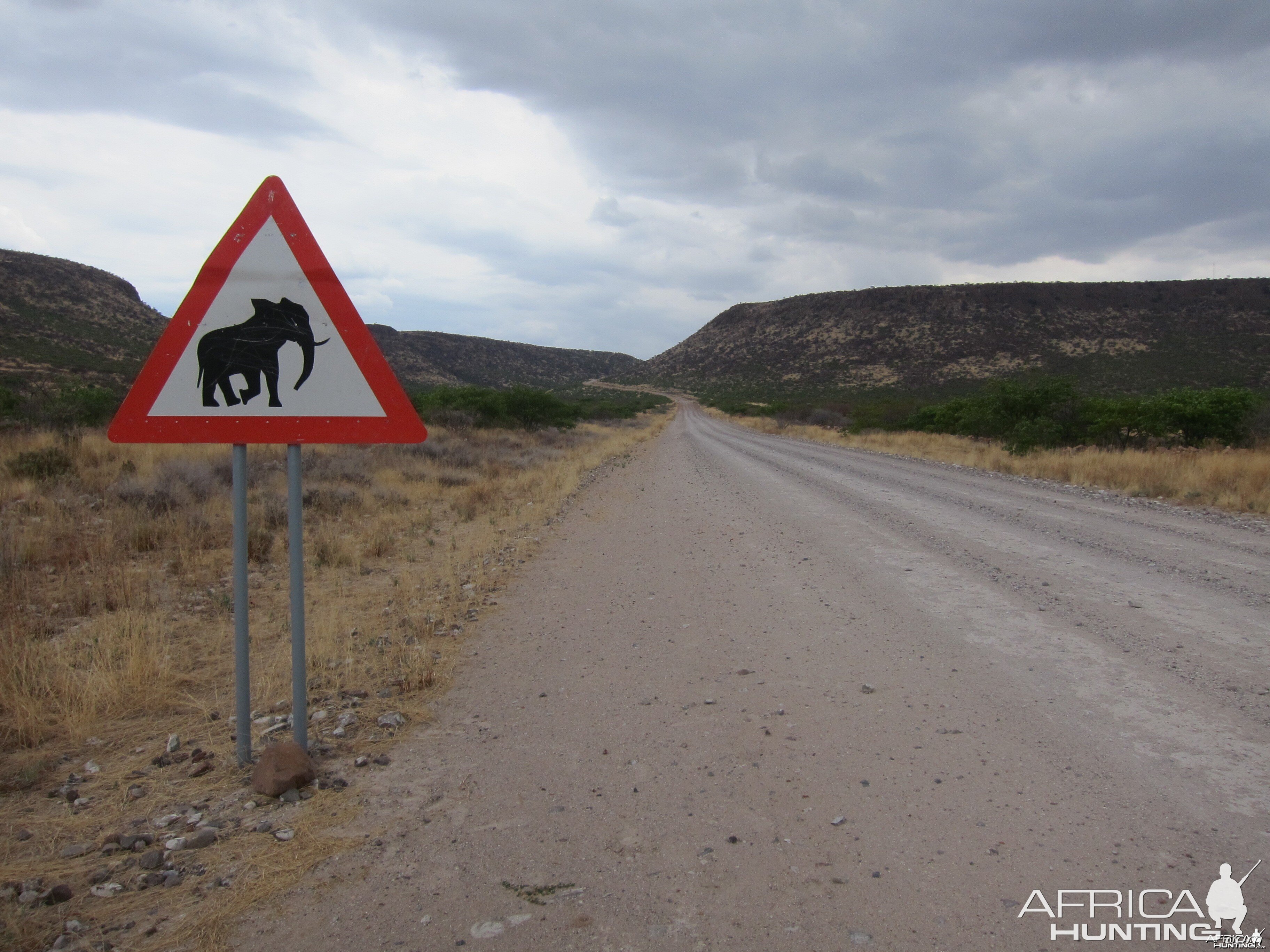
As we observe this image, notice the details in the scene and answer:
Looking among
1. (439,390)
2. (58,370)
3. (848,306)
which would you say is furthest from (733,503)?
(848,306)

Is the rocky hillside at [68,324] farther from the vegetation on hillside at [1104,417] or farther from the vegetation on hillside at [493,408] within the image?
the vegetation on hillside at [1104,417]

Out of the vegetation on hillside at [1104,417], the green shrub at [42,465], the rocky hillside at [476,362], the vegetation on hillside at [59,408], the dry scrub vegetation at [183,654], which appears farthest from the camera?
the rocky hillside at [476,362]

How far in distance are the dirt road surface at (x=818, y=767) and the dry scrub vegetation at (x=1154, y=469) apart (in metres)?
6.39

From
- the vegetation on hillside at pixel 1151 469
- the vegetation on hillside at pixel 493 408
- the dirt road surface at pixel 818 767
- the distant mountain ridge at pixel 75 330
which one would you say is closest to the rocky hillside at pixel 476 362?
the distant mountain ridge at pixel 75 330

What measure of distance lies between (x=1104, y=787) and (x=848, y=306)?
112m

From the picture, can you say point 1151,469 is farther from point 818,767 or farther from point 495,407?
point 495,407

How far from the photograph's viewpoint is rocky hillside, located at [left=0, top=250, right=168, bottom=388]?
120 ft

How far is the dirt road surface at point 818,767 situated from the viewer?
7.94 ft

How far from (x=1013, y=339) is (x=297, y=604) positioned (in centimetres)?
9188

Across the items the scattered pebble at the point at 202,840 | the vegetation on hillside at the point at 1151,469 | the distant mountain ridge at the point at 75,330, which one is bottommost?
the scattered pebble at the point at 202,840

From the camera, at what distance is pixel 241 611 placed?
3227mm

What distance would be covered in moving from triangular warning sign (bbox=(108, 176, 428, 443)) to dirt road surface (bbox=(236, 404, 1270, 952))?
63.3 inches

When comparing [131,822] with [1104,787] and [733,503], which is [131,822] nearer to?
[1104,787]

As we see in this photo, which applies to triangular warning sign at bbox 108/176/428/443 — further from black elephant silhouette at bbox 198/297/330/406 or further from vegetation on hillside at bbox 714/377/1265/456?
vegetation on hillside at bbox 714/377/1265/456
